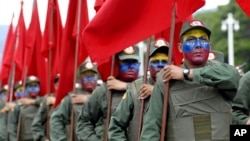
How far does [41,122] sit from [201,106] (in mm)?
7507

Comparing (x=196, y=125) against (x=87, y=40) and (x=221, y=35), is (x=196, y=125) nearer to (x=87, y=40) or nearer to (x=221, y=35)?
(x=87, y=40)

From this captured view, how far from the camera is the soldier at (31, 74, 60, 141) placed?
1330 centimetres

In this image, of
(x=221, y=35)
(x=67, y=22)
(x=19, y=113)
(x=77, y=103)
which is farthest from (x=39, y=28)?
(x=221, y=35)

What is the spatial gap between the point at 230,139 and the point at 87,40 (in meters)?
2.06

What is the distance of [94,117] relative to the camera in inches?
379

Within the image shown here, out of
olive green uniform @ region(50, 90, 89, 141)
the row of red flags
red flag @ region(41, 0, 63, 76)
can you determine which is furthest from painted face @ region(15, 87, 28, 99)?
olive green uniform @ region(50, 90, 89, 141)

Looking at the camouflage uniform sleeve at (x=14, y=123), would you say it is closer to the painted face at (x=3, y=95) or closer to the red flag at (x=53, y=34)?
the red flag at (x=53, y=34)

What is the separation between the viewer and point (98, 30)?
747 cm

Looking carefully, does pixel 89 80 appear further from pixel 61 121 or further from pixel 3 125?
pixel 3 125

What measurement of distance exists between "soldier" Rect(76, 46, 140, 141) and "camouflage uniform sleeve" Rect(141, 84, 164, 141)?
2.15 m

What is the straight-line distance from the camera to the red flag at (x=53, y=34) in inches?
538

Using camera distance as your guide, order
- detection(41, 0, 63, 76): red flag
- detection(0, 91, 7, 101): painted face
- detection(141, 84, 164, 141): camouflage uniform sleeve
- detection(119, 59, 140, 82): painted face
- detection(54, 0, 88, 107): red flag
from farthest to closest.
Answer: detection(0, 91, 7, 101): painted face < detection(41, 0, 63, 76): red flag < detection(54, 0, 88, 107): red flag < detection(119, 59, 140, 82): painted face < detection(141, 84, 164, 141): camouflage uniform sleeve

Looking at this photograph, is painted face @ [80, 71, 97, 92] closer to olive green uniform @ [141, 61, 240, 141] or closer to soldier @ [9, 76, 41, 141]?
soldier @ [9, 76, 41, 141]

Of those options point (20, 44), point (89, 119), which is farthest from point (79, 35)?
point (20, 44)
